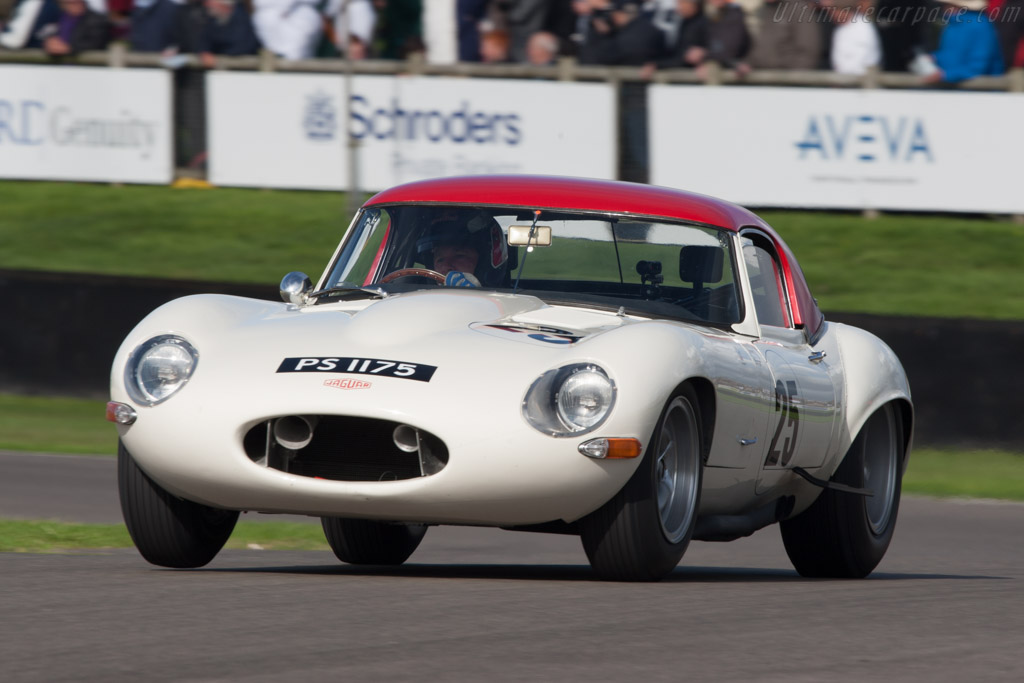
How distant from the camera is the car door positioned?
20.8 feet

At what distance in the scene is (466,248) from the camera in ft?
21.3

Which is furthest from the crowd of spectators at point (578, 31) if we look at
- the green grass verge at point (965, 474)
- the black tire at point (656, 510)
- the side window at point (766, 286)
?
the black tire at point (656, 510)

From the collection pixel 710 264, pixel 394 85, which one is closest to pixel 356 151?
pixel 394 85

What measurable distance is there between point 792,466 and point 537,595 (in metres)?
1.76

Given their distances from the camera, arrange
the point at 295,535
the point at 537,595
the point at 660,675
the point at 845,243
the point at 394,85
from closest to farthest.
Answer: the point at 660,675, the point at 537,595, the point at 295,535, the point at 845,243, the point at 394,85

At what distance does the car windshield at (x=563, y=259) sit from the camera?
21.0 ft

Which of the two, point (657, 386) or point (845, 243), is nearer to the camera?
point (657, 386)

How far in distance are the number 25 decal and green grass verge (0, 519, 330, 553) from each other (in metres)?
2.52

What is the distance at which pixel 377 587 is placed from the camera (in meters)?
5.20

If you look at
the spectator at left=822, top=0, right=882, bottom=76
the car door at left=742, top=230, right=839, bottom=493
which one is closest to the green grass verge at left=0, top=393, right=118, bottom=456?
the car door at left=742, top=230, right=839, bottom=493

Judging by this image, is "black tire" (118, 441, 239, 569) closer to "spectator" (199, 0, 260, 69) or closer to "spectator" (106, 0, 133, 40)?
"spectator" (199, 0, 260, 69)

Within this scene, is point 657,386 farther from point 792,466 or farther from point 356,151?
point 356,151

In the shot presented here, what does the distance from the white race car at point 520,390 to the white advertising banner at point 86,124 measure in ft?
38.3

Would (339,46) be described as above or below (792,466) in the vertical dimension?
above
